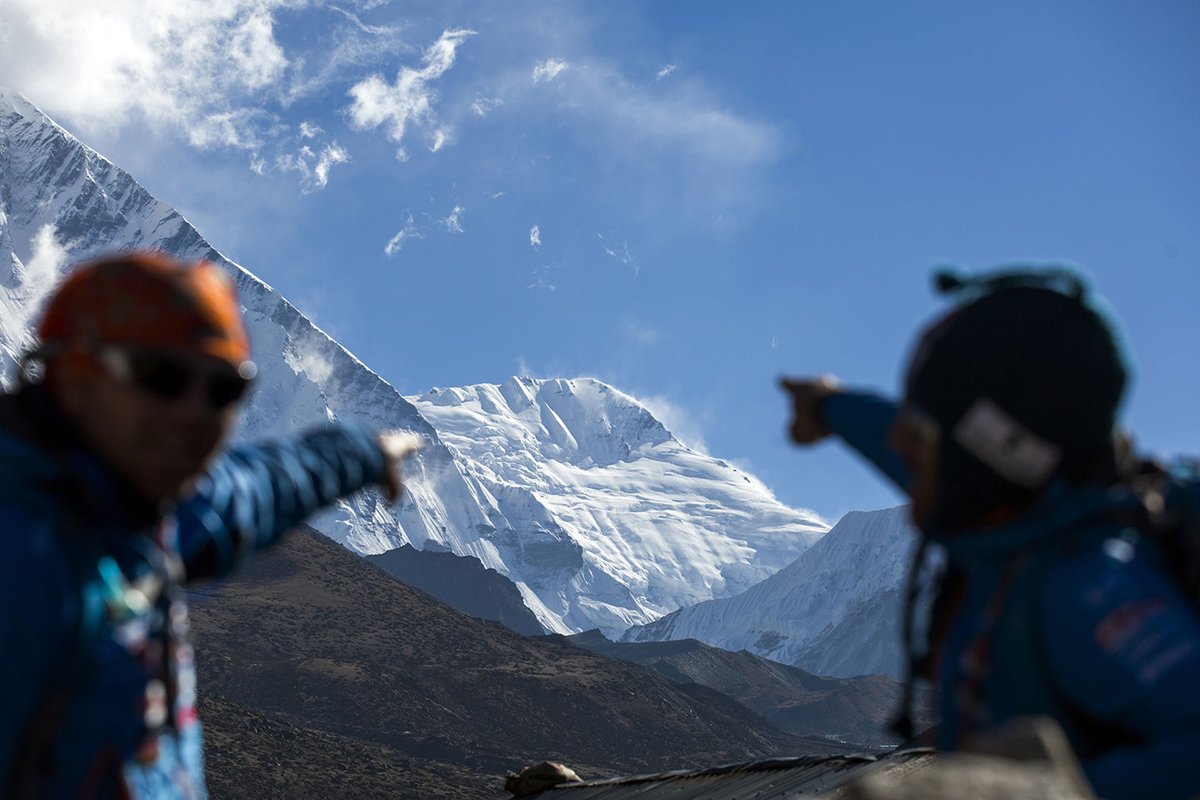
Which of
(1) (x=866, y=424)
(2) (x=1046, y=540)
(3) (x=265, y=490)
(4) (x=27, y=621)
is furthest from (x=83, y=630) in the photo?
(1) (x=866, y=424)

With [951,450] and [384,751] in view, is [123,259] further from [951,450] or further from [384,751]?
[384,751]

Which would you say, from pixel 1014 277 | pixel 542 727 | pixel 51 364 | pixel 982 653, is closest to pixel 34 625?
pixel 51 364

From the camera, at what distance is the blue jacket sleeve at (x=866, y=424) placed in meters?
2.70

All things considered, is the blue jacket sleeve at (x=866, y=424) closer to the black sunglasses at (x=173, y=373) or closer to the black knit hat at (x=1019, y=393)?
the black knit hat at (x=1019, y=393)

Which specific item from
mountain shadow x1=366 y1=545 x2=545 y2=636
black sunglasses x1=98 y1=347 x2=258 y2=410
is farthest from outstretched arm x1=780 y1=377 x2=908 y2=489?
mountain shadow x1=366 y1=545 x2=545 y2=636

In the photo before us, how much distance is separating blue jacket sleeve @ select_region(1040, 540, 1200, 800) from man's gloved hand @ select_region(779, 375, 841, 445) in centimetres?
97

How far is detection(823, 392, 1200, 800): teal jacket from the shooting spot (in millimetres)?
1823

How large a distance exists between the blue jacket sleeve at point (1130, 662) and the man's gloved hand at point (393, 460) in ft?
4.76

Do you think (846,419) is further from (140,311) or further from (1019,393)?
(140,311)

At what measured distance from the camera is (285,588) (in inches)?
3051

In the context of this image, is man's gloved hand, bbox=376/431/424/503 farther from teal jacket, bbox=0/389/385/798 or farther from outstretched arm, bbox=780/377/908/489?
outstretched arm, bbox=780/377/908/489

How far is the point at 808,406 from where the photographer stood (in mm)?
2916

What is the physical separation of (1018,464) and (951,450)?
122 mm

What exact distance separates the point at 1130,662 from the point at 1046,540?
0.80 ft
